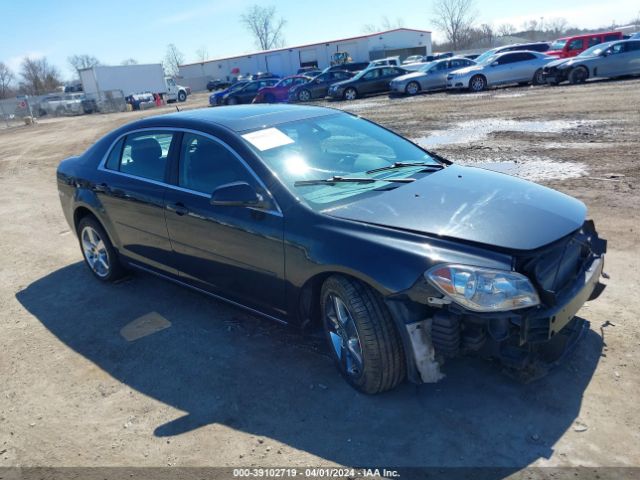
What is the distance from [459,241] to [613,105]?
13.8m

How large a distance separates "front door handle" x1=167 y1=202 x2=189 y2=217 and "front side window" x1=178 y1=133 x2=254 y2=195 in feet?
0.50

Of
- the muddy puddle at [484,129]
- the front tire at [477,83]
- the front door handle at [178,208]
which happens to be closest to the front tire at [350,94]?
the front tire at [477,83]

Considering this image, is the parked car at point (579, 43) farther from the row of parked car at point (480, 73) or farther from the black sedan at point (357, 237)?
the black sedan at point (357, 237)

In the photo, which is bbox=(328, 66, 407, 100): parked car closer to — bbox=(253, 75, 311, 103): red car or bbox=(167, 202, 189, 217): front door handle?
bbox=(253, 75, 311, 103): red car

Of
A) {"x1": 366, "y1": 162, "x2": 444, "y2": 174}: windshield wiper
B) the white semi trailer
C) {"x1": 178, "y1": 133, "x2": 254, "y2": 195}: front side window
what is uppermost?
the white semi trailer

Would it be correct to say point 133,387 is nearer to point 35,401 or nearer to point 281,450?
point 35,401

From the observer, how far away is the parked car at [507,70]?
891 inches

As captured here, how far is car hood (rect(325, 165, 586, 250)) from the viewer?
2957mm

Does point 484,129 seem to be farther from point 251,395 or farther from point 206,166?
point 251,395

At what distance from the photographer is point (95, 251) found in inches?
216

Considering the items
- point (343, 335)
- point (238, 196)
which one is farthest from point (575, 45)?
point (343, 335)

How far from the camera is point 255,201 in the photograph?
349cm

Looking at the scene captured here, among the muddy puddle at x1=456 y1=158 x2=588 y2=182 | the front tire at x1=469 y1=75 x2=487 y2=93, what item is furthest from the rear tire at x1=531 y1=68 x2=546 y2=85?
the muddy puddle at x1=456 y1=158 x2=588 y2=182

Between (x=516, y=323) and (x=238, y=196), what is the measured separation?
1.85m
